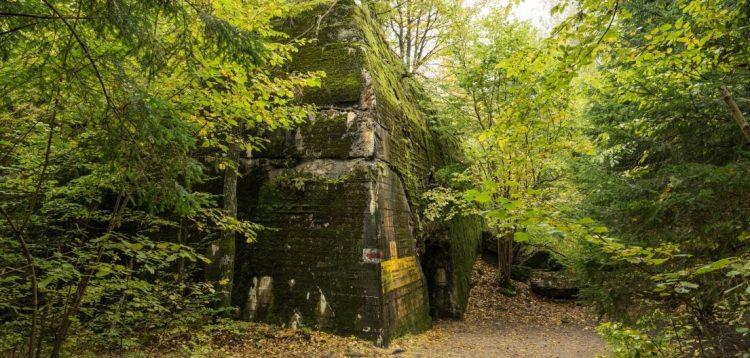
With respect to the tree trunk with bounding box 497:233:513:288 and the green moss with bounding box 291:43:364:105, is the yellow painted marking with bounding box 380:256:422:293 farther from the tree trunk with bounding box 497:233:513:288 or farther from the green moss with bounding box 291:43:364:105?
the tree trunk with bounding box 497:233:513:288

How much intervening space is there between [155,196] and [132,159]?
0.35 m

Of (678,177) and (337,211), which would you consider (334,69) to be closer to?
(337,211)

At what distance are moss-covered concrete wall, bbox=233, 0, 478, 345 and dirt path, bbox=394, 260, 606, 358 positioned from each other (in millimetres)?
586

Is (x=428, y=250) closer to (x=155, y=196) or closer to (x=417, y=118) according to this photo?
(x=417, y=118)

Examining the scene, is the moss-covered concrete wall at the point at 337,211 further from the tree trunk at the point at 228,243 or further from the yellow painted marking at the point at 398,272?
the tree trunk at the point at 228,243

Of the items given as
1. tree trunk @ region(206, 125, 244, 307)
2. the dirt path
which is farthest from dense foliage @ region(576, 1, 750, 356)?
tree trunk @ region(206, 125, 244, 307)

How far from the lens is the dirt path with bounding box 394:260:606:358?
736 centimetres

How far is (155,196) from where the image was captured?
2.96 m

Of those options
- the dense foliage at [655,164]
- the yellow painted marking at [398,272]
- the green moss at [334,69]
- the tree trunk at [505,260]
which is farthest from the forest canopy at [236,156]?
the tree trunk at [505,260]

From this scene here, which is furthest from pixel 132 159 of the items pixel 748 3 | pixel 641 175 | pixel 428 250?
pixel 428 250

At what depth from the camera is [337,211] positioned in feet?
22.4

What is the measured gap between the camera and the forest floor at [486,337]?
5.92 metres

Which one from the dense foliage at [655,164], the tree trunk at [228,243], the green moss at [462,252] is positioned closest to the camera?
the dense foliage at [655,164]

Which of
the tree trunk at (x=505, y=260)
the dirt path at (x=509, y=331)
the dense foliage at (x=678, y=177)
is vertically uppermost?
the dense foliage at (x=678, y=177)
